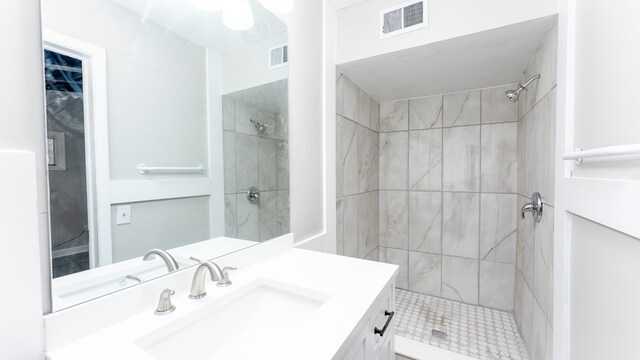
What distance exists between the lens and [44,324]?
0.51 metres

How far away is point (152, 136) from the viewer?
2.49 feet

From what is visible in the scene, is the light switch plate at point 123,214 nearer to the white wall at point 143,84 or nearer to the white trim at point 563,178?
the white wall at point 143,84

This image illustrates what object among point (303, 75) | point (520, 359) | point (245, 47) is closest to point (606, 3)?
point (303, 75)

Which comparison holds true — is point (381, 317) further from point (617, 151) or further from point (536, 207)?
point (536, 207)

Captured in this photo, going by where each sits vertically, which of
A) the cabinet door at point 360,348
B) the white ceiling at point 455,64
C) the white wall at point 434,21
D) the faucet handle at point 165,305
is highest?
the white wall at point 434,21

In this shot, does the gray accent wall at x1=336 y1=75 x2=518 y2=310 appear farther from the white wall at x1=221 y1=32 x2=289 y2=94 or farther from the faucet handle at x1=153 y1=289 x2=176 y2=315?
the faucet handle at x1=153 y1=289 x2=176 y2=315

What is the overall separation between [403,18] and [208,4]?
98 centimetres

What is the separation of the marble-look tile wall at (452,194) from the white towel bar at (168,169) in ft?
5.92

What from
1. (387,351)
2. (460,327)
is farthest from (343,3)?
(460,327)

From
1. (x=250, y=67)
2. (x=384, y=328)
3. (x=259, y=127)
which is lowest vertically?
(x=384, y=328)

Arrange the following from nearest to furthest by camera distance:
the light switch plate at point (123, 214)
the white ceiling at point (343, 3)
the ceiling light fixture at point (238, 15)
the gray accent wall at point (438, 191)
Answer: the light switch plate at point (123, 214)
the ceiling light fixture at point (238, 15)
the white ceiling at point (343, 3)
the gray accent wall at point (438, 191)

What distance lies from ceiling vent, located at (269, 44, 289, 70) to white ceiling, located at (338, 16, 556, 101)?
51cm

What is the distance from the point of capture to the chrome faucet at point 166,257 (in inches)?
29.2

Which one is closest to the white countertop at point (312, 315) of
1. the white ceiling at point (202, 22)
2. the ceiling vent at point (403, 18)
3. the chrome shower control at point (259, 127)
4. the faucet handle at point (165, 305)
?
the faucet handle at point (165, 305)
